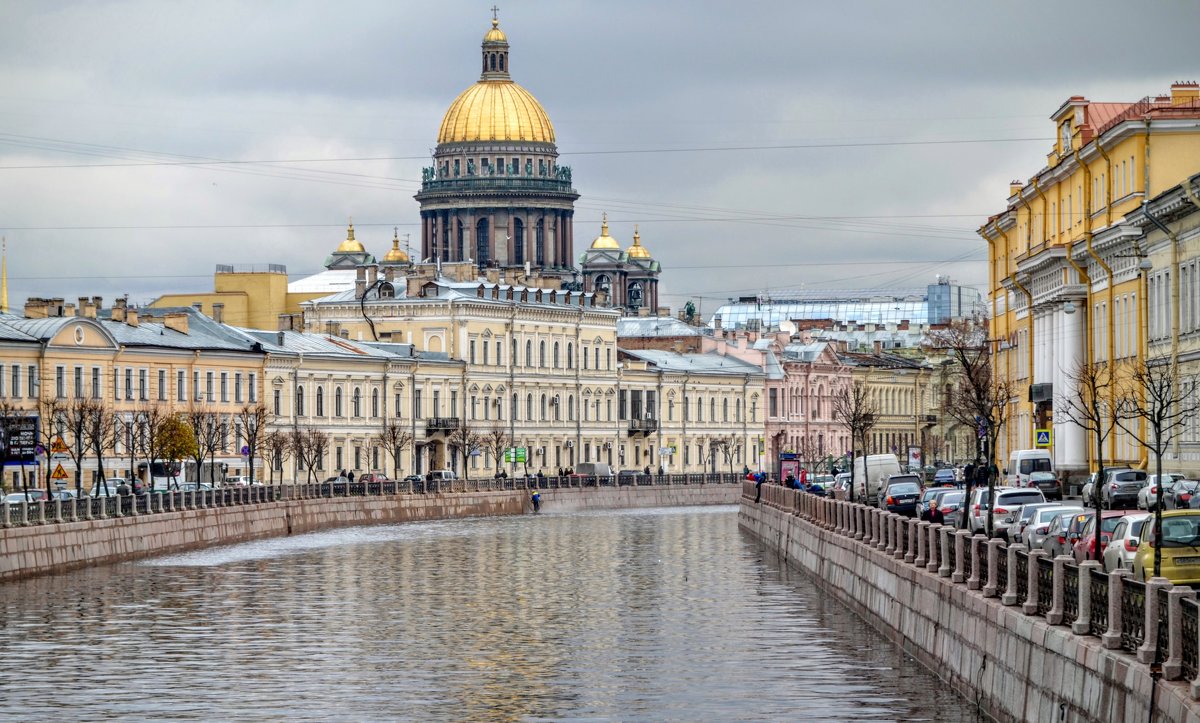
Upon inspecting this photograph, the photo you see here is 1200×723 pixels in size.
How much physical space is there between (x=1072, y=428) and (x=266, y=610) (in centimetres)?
3152

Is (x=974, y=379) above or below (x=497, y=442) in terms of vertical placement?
above

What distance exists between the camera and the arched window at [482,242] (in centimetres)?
16025

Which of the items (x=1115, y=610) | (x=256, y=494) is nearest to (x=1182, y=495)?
(x=1115, y=610)

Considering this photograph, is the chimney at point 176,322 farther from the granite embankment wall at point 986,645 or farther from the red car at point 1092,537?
the red car at point 1092,537

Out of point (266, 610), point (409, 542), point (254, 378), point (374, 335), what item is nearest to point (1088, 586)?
point (266, 610)

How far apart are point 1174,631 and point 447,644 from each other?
18079mm

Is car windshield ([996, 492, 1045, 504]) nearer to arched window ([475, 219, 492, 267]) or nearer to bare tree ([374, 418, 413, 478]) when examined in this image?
bare tree ([374, 418, 413, 478])

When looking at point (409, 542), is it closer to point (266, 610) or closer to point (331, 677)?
point (266, 610)

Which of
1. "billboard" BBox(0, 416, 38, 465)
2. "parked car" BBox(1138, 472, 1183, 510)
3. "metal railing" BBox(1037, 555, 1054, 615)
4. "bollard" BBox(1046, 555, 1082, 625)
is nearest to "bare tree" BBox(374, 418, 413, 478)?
"billboard" BBox(0, 416, 38, 465)

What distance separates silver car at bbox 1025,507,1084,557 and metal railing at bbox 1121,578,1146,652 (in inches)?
543

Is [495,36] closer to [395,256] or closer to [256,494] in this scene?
[395,256]

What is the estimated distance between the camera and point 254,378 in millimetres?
91062

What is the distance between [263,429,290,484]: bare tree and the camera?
86.0 m

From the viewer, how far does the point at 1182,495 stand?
40.0m
